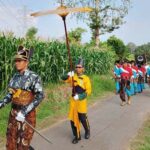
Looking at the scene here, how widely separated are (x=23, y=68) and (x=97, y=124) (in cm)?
550

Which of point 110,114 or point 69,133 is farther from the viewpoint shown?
point 110,114

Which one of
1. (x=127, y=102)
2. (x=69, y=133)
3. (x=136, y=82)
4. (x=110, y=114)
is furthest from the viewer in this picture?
(x=136, y=82)

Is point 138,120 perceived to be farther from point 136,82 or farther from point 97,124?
point 136,82

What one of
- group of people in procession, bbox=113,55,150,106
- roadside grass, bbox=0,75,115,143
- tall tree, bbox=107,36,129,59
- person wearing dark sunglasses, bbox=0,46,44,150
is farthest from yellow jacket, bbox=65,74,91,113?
→ tall tree, bbox=107,36,129,59

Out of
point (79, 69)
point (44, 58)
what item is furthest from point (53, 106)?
point (79, 69)

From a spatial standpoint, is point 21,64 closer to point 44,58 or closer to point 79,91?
point 79,91

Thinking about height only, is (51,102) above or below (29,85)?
below

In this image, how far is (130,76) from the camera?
1644cm

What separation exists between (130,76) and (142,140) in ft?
24.8

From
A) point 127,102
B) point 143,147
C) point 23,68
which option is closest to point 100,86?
point 127,102

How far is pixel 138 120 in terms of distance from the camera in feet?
38.6

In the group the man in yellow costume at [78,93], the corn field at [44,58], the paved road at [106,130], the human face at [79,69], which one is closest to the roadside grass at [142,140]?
the paved road at [106,130]

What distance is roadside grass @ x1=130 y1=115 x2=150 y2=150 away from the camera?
8.39 metres

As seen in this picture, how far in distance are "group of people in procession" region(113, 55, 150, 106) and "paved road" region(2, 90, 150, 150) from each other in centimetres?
87
